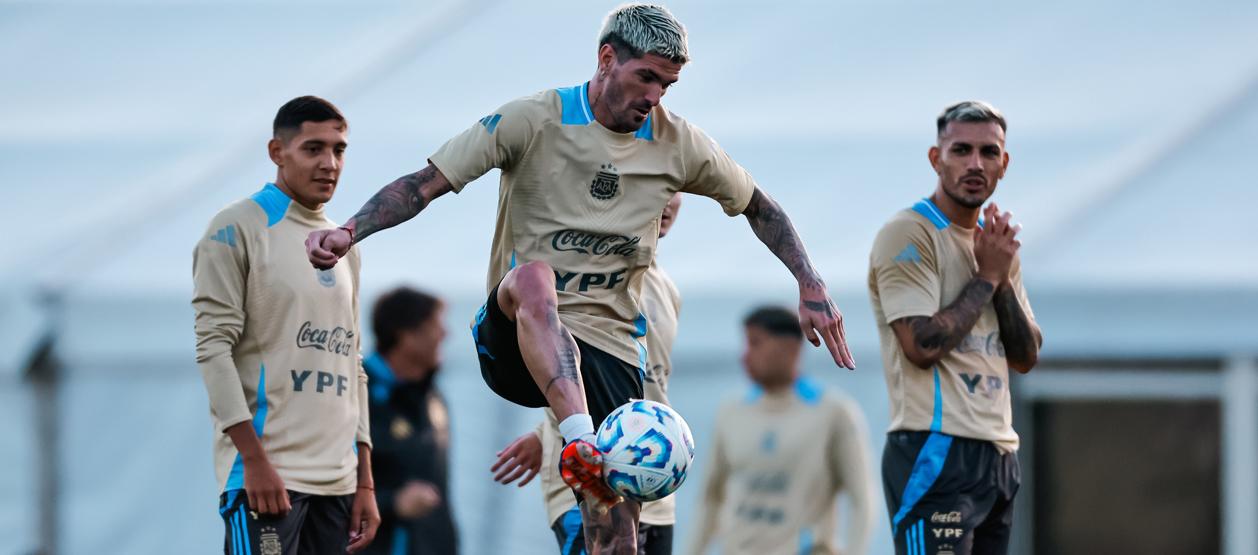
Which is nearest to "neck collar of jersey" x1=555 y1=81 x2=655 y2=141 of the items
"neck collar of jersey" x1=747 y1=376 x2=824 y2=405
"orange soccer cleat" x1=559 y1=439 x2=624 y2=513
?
"orange soccer cleat" x1=559 y1=439 x2=624 y2=513

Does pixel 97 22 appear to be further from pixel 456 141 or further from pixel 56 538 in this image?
pixel 456 141

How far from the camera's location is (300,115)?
6.26m

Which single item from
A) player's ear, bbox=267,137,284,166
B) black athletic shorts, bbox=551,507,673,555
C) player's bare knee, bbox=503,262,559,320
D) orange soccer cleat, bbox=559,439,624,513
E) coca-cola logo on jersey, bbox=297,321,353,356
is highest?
player's ear, bbox=267,137,284,166

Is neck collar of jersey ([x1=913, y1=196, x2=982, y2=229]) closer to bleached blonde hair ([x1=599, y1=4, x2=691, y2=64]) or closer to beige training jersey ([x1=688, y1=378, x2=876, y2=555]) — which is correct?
bleached blonde hair ([x1=599, y1=4, x2=691, y2=64])

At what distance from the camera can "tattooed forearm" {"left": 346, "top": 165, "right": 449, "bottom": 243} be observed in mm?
5203

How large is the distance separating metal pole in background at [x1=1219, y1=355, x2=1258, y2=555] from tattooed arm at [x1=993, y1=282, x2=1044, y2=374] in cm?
410

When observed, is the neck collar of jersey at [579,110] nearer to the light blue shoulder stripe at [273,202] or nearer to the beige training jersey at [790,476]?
the light blue shoulder stripe at [273,202]

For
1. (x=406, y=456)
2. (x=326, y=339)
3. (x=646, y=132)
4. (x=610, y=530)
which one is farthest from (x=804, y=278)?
(x=406, y=456)

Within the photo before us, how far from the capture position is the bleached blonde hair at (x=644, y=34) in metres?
5.39

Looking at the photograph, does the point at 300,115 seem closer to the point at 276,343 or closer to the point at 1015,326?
the point at 276,343

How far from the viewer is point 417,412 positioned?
802cm

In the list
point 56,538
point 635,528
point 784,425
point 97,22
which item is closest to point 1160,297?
point 784,425

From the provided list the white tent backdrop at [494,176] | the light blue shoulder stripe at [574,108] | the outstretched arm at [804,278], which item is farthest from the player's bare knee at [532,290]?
the white tent backdrop at [494,176]

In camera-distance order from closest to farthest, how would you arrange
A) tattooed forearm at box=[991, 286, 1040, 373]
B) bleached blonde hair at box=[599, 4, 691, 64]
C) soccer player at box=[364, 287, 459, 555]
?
bleached blonde hair at box=[599, 4, 691, 64]
tattooed forearm at box=[991, 286, 1040, 373]
soccer player at box=[364, 287, 459, 555]
